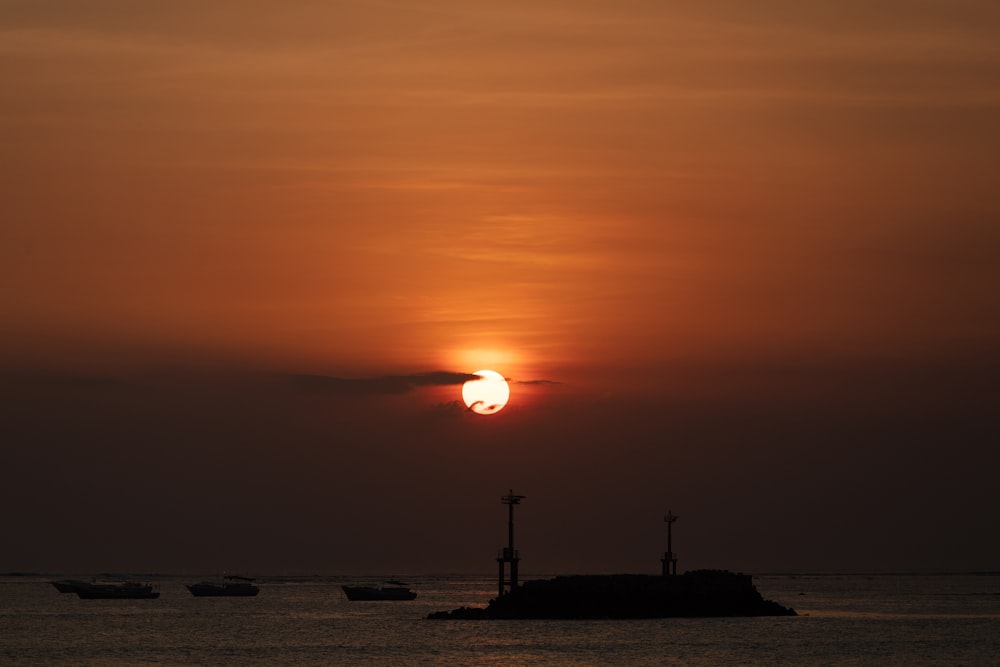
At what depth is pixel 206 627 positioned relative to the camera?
126 m

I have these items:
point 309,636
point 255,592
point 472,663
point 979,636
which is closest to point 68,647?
point 309,636

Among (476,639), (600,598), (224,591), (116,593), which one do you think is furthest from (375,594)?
(476,639)

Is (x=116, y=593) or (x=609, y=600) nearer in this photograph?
(x=609, y=600)

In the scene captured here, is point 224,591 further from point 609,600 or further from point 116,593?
point 609,600

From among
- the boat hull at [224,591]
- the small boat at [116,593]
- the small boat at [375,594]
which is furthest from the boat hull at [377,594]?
the small boat at [116,593]

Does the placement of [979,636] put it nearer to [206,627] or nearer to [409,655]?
[409,655]

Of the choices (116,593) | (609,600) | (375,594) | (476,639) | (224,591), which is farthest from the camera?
(224,591)

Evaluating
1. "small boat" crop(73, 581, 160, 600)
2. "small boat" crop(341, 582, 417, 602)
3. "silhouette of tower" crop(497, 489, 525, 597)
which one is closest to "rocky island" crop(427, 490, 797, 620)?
"silhouette of tower" crop(497, 489, 525, 597)

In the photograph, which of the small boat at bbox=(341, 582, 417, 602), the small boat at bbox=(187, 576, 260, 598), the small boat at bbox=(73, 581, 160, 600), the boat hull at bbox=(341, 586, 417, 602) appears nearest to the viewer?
the small boat at bbox=(341, 582, 417, 602)

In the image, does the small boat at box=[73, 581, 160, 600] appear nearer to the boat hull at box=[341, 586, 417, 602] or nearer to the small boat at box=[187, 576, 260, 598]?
the small boat at box=[187, 576, 260, 598]

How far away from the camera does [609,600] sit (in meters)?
118

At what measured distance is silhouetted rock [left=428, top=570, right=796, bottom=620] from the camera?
11719 cm

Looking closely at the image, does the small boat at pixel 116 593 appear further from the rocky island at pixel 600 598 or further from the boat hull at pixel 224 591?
the rocky island at pixel 600 598

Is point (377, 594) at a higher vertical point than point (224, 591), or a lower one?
lower
